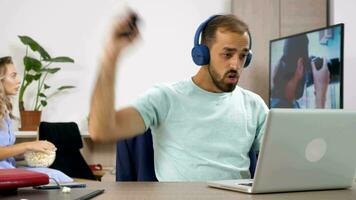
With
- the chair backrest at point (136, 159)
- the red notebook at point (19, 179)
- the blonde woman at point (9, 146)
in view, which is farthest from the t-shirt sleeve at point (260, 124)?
the blonde woman at point (9, 146)

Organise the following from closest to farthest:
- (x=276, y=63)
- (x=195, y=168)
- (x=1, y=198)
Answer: (x=1, y=198), (x=195, y=168), (x=276, y=63)

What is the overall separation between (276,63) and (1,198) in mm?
3279

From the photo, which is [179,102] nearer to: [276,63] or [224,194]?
[224,194]

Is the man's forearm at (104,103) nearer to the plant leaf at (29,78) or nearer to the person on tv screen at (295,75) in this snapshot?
the person on tv screen at (295,75)

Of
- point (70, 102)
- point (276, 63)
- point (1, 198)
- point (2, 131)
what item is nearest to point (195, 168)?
point (1, 198)

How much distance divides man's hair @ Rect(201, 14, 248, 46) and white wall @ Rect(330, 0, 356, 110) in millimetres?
2525

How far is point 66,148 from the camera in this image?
397 cm

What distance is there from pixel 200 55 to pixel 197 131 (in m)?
0.28

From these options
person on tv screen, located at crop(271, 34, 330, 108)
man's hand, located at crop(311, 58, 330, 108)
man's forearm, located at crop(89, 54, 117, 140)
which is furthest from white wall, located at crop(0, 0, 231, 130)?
man's forearm, located at crop(89, 54, 117, 140)

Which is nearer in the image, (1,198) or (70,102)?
(1,198)

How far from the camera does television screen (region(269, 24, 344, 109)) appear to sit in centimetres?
354

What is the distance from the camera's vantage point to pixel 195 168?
174cm

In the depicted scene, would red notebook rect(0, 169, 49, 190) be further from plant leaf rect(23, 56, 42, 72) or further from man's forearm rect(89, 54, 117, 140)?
plant leaf rect(23, 56, 42, 72)

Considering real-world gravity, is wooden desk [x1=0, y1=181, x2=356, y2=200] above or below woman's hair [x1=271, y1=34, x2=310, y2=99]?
below
